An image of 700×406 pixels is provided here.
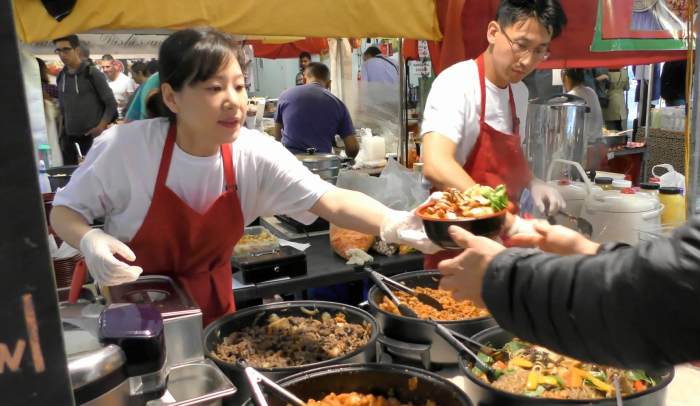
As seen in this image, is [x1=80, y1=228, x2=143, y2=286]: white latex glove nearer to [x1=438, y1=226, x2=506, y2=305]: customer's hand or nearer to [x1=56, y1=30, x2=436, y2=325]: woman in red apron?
[x1=56, y1=30, x2=436, y2=325]: woman in red apron

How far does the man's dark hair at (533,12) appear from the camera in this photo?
241 centimetres

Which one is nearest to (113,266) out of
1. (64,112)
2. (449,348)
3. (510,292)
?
(449,348)

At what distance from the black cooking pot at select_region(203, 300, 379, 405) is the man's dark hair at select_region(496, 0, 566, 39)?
4.87 feet

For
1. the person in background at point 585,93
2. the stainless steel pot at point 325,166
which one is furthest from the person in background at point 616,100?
the stainless steel pot at point 325,166

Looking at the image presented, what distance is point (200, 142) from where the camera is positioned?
1.88m

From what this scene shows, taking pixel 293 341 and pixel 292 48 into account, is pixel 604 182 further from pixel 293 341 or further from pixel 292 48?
pixel 292 48

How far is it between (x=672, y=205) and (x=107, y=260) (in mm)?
2483

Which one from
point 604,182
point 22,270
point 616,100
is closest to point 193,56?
point 22,270

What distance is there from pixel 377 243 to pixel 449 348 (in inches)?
50.5

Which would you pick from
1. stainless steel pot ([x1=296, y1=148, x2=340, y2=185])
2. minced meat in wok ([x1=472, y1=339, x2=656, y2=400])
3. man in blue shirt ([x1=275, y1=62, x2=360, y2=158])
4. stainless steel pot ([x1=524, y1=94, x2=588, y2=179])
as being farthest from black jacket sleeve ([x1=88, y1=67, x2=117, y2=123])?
minced meat in wok ([x1=472, y1=339, x2=656, y2=400])

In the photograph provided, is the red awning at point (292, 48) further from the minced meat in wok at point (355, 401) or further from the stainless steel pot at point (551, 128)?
the minced meat in wok at point (355, 401)

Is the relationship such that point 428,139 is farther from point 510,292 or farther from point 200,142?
point 510,292

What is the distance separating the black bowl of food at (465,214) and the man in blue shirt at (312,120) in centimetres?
359

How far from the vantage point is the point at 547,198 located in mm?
2537
